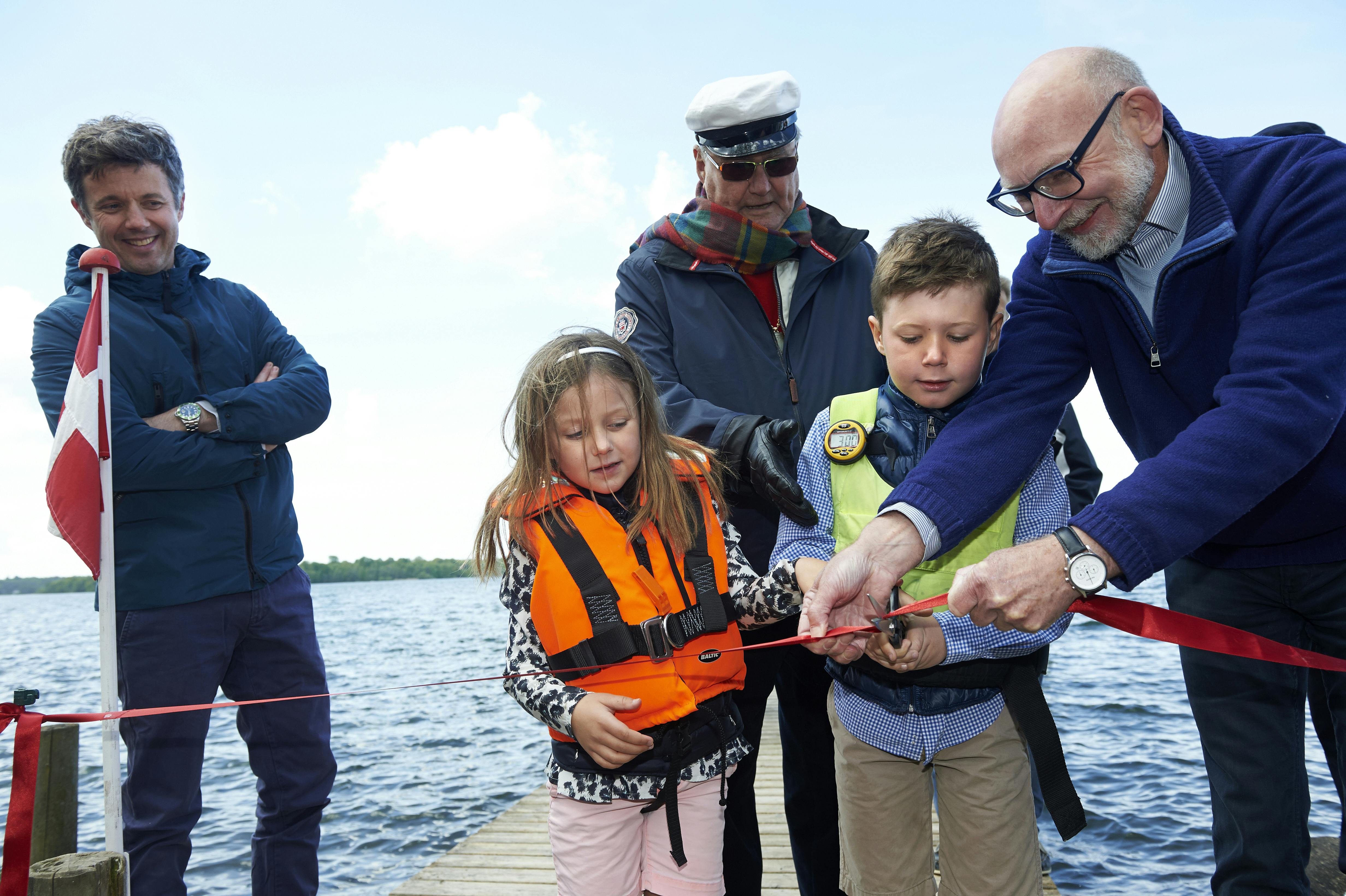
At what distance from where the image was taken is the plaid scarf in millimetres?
2699

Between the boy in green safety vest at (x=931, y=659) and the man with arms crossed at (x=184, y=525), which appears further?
the man with arms crossed at (x=184, y=525)

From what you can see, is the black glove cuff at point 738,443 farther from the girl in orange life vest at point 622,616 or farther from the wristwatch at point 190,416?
the wristwatch at point 190,416

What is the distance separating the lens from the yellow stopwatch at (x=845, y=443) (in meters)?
2.34

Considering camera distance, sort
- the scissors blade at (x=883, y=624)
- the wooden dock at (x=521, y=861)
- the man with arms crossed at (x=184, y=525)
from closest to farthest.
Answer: the scissors blade at (x=883, y=624) < the man with arms crossed at (x=184, y=525) < the wooden dock at (x=521, y=861)

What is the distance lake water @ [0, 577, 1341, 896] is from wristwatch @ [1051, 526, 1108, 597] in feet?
4.64

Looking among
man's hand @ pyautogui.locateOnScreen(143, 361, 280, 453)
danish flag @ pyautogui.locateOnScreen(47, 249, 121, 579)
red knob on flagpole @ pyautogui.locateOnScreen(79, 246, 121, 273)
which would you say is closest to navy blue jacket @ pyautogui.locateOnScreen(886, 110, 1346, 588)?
man's hand @ pyautogui.locateOnScreen(143, 361, 280, 453)

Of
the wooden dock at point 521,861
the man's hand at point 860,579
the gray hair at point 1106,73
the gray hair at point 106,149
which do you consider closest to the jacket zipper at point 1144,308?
the gray hair at point 1106,73

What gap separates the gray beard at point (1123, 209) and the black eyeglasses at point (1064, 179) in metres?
0.06

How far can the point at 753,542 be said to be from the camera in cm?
264

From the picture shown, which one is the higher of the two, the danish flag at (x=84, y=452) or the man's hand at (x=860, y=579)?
the danish flag at (x=84, y=452)

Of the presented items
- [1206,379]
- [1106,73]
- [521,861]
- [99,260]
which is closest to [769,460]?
[1206,379]

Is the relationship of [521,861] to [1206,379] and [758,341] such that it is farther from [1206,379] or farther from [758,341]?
[1206,379]

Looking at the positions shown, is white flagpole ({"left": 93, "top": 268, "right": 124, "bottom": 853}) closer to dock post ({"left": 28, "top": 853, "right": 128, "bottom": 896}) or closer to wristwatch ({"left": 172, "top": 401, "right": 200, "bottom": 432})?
wristwatch ({"left": 172, "top": 401, "right": 200, "bottom": 432})

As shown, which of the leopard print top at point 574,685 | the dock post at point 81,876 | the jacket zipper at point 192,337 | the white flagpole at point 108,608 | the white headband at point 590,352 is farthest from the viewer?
the jacket zipper at point 192,337
